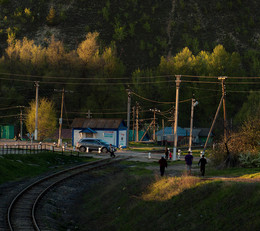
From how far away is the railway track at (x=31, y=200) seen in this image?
20.3 meters

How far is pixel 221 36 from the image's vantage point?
190 meters

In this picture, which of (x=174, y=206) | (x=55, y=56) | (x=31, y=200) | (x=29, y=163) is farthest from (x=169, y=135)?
(x=174, y=206)

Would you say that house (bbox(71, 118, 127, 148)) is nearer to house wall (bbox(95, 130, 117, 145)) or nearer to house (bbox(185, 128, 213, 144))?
house wall (bbox(95, 130, 117, 145))

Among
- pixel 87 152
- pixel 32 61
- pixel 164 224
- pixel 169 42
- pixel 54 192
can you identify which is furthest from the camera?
pixel 169 42

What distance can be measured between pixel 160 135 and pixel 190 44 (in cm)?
8957

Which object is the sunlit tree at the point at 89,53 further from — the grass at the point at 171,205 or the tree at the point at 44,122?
the grass at the point at 171,205

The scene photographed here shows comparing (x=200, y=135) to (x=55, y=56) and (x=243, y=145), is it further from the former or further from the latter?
(x=243, y=145)

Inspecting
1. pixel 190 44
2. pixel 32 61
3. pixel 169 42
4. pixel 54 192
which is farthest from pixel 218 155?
pixel 169 42

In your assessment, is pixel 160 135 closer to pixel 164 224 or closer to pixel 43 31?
pixel 164 224

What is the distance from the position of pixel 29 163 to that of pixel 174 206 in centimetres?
2385

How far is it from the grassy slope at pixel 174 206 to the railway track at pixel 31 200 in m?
2.71

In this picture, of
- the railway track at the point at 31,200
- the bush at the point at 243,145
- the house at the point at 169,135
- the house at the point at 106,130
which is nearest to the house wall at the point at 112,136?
the house at the point at 106,130

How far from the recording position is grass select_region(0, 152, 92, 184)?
36.1m

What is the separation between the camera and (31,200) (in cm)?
2617
